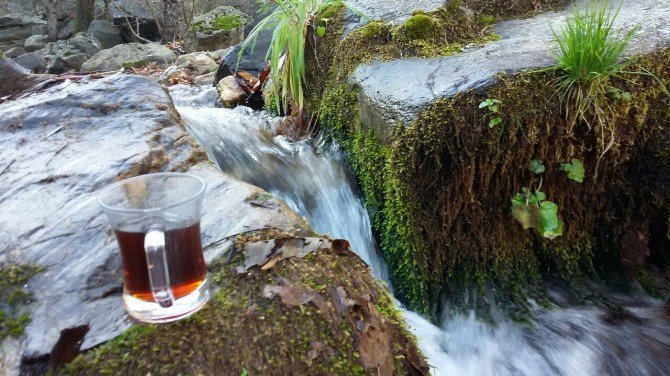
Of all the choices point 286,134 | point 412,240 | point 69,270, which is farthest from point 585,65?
point 69,270

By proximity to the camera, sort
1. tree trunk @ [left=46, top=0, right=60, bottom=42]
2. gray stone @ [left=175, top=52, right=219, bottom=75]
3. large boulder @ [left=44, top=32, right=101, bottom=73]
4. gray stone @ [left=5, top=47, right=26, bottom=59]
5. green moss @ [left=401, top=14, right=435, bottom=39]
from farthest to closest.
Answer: tree trunk @ [left=46, top=0, right=60, bottom=42] → gray stone @ [left=5, top=47, right=26, bottom=59] → large boulder @ [left=44, top=32, right=101, bottom=73] → gray stone @ [left=175, top=52, right=219, bottom=75] → green moss @ [left=401, top=14, right=435, bottom=39]

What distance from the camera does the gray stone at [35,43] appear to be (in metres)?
14.6

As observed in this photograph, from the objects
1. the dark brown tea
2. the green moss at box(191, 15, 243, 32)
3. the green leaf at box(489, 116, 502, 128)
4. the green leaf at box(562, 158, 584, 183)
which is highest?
the green leaf at box(489, 116, 502, 128)

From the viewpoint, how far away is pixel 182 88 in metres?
6.32

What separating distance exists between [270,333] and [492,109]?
1570 millimetres

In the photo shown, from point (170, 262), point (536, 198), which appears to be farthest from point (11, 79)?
point (536, 198)

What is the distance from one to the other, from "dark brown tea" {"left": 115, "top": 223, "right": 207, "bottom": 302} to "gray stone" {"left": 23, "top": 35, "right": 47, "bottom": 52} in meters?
16.0

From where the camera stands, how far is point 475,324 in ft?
8.61

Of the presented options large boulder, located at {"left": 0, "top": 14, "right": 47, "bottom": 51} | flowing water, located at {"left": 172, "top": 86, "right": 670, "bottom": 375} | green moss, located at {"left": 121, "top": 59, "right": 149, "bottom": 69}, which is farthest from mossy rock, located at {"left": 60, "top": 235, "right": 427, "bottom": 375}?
large boulder, located at {"left": 0, "top": 14, "right": 47, "bottom": 51}

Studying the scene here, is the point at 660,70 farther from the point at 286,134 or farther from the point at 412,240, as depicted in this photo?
the point at 286,134

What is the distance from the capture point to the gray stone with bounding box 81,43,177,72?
10047mm

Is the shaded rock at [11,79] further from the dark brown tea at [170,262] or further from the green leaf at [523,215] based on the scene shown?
the green leaf at [523,215]

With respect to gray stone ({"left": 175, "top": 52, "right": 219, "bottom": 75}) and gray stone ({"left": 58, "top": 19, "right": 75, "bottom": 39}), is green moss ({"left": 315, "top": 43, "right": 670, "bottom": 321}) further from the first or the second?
gray stone ({"left": 58, "top": 19, "right": 75, "bottom": 39})

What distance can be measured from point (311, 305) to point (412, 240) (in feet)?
4.09
